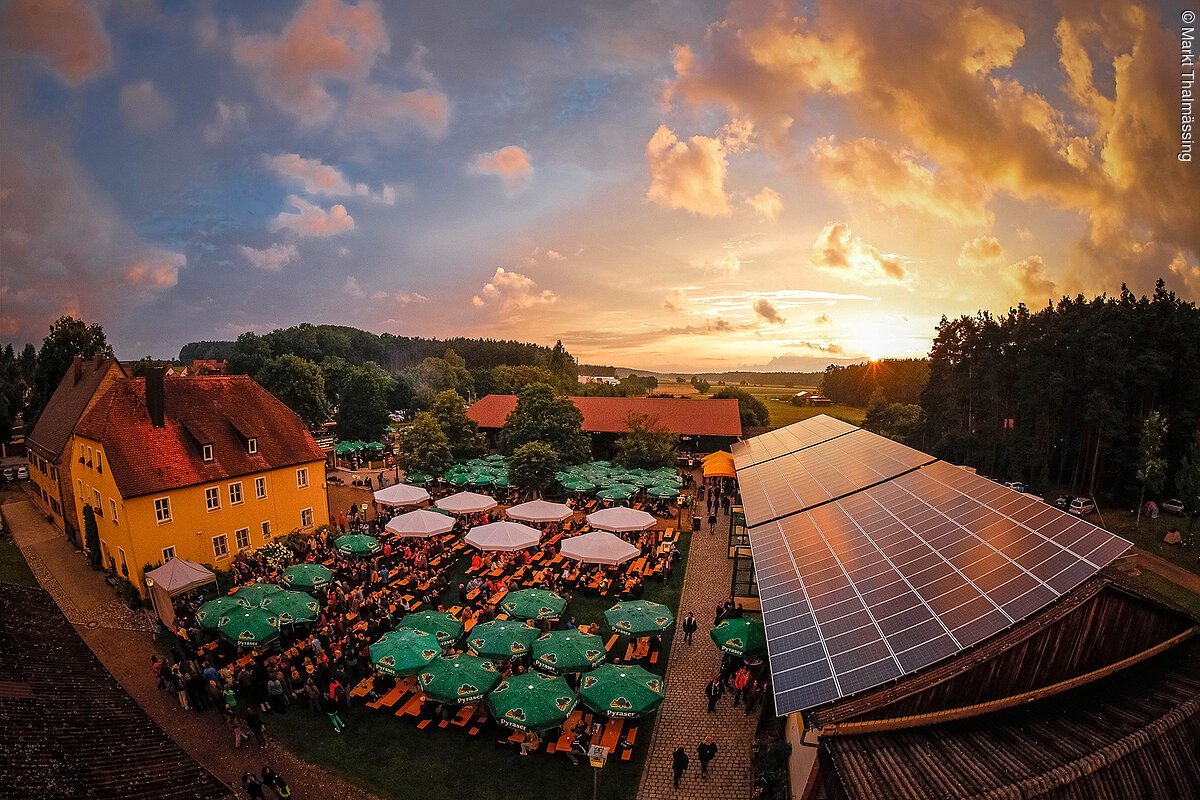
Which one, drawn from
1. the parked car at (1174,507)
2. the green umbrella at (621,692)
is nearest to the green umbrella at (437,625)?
the green umbrella at (621,692)

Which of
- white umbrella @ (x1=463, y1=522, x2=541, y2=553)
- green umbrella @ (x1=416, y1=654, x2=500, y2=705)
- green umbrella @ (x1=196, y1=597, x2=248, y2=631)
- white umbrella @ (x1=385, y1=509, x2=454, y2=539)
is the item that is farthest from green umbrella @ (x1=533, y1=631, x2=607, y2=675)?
white umbrella @ (x1=385, y1=509, x2=454, y2=539)

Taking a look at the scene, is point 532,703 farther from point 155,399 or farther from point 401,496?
point 155,399

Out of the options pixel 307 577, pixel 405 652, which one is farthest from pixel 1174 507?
pixel 307 577

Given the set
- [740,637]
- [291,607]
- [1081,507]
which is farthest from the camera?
[1081,507]

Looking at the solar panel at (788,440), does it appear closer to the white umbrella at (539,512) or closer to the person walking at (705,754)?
the white umbrella at (539,512)

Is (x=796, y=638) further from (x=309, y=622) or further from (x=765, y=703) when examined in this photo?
(x=309, y=622)

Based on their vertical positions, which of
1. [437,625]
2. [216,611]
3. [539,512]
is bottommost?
[437,625]
